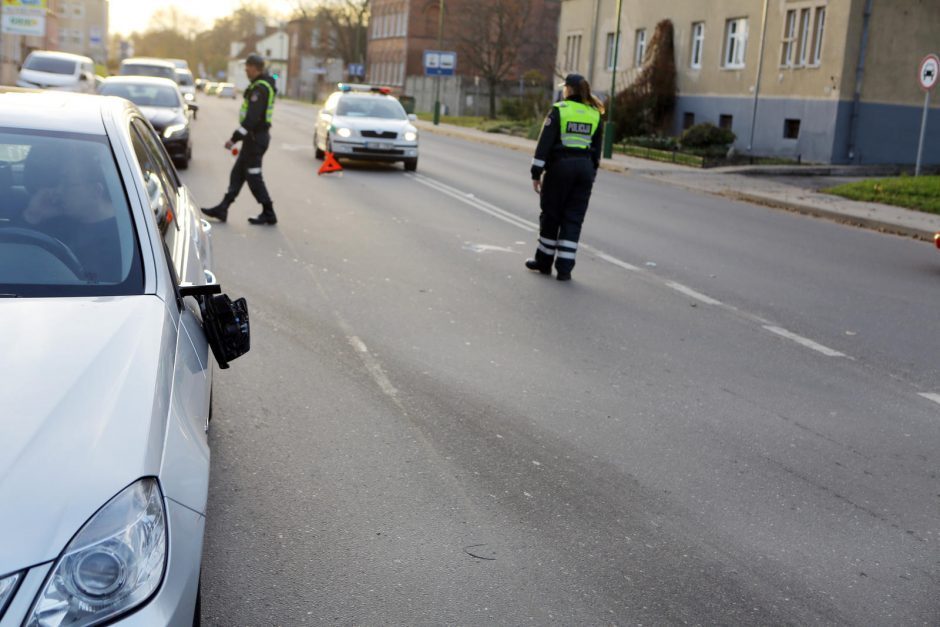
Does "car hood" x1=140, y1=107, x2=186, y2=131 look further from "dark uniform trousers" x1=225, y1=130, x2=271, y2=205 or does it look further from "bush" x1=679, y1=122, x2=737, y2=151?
"bush" x1=679, y1=122, x2=737, y2=151

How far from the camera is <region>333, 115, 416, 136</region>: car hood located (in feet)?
75.8

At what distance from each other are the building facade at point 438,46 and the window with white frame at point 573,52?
10.9m

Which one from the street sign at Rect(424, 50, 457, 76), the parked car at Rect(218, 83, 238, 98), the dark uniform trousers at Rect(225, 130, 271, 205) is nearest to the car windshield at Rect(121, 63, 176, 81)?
the dark uniform trousers at Rect(225, 130, 271, 205)

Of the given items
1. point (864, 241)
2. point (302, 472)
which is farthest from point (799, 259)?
point (302, 472)

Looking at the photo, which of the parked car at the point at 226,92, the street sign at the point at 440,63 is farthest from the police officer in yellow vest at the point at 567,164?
the parked car at the point at 226,92

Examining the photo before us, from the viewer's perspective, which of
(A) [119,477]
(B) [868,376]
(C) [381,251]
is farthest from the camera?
(C) [381,251]

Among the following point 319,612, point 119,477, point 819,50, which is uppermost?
point 819,50

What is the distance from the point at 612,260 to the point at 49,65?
2602 centimetres

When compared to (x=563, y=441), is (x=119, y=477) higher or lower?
higher

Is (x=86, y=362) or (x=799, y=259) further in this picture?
(x=799, y=259)

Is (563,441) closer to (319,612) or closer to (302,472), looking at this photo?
(302,472)

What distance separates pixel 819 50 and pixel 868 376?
1043 inches

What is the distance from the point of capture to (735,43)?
36.7m

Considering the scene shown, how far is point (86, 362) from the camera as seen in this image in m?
3.13
